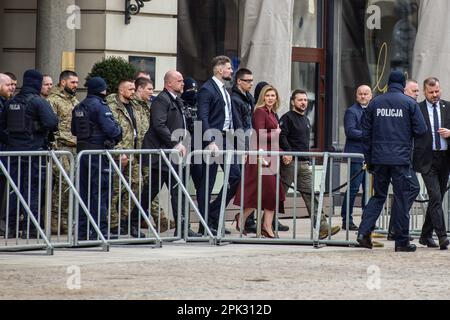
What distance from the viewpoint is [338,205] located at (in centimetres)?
2309

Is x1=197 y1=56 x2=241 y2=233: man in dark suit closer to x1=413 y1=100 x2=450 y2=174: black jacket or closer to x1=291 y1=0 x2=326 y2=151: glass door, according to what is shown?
x1=413 y1=100 x2=450 y2=174: black jacket

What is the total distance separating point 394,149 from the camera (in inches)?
659

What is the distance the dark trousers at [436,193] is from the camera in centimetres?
1739

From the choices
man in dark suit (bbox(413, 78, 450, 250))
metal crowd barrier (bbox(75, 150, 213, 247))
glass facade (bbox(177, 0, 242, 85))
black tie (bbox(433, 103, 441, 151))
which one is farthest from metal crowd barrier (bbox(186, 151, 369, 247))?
glass facade (bbox(177, 0, 242, 85))

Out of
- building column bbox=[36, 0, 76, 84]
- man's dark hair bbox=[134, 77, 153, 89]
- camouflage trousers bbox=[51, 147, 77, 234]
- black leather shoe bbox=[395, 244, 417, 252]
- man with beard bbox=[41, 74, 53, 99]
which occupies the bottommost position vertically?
black leather shoe bbox=[395, 244, 417, 252]

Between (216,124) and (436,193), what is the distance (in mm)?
2776

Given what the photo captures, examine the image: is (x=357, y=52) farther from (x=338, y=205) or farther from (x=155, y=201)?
(x=155, y=201)

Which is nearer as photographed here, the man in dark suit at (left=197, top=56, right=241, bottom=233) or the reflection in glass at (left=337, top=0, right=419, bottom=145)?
the man in dark suit at (left=197, top=56, right=241, bottom=233)

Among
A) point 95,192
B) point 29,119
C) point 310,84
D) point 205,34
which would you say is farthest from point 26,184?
point 310,84

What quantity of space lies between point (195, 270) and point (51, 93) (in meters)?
5.12

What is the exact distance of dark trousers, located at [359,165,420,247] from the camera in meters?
16.8

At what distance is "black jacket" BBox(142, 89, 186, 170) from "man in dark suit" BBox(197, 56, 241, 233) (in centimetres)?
25

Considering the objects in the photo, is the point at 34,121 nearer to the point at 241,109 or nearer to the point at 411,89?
the point at 241,109
